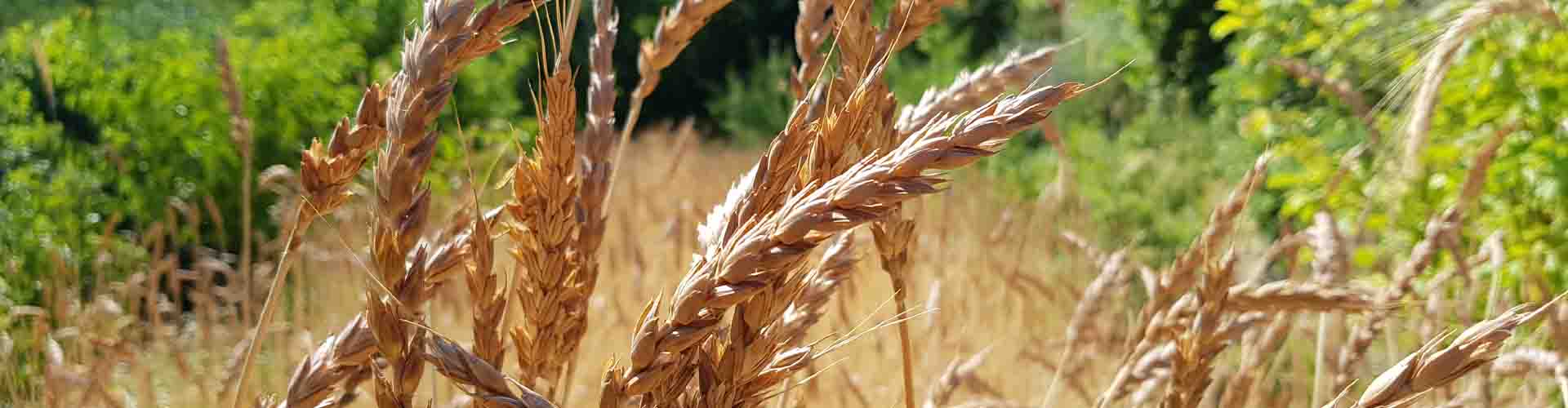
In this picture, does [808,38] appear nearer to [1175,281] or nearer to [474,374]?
[1175,281]

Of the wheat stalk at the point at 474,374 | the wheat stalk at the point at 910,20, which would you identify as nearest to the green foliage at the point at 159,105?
the wheat stalk at the point at 910,20

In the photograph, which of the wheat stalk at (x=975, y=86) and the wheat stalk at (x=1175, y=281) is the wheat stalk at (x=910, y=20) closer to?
the wheat stalk at (x=975, y=86)

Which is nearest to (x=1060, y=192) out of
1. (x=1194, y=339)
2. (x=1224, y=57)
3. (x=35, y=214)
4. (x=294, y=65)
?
(x=1194, y=339)

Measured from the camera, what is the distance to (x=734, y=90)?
11.2 meters

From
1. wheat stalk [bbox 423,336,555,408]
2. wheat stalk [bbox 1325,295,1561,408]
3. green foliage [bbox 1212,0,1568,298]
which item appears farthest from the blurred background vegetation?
wheat stalk [bbox 1325,295,1561,408]

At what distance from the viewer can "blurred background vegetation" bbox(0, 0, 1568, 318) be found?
2.77m

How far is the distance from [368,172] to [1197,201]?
13.4 ft

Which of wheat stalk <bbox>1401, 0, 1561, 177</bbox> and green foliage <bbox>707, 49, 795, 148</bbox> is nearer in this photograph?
wheat stalk <bbox>1401, 0, 1561, 177</bbox>

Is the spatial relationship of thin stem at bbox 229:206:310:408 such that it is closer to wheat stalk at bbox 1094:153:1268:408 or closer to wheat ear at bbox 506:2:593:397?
wheat ear at bbox 506:2:593:397

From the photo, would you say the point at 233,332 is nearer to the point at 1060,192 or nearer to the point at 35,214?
the point at 35,214

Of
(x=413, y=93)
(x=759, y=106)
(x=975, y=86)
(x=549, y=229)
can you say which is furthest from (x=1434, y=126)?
(x=759, y=106)

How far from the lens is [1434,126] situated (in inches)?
124

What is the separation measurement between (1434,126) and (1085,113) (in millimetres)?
5116

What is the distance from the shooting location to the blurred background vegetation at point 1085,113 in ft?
9.08
